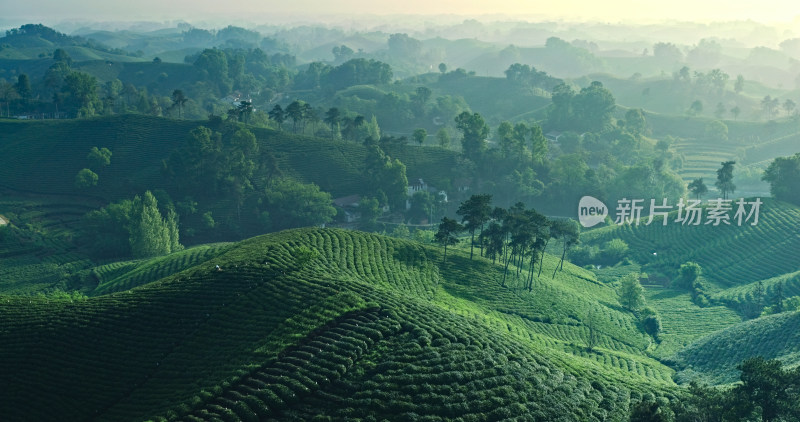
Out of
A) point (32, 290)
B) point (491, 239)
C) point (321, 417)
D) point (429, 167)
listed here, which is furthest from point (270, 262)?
point (429, 167)

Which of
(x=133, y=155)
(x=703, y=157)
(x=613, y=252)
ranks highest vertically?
(x=133, y=155)

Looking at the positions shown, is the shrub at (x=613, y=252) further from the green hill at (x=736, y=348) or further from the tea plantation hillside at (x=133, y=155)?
the tea plantation hillside at (x=133, y=155)

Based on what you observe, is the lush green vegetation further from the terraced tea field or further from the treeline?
the terraced tea field

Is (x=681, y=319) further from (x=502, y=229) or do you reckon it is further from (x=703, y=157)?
(x=703, y=157)

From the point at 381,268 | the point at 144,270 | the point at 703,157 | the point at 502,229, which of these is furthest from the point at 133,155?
the point at 703,157

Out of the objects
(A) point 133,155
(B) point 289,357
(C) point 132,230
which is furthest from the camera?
(A) point 133,155

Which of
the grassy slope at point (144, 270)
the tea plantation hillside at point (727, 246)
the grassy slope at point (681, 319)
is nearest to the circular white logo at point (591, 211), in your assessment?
the tea plantation hillside at point (727, 246)

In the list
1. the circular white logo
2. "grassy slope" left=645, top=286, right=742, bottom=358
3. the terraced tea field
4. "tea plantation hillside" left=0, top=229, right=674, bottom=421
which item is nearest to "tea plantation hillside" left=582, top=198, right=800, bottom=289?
"grassy slope" left=645, top=286, right=742, bottom=358

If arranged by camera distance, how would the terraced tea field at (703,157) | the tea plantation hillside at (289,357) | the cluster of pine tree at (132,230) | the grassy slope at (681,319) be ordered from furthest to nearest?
the terraced tea field at (703,157) < the cluster of pine tree at (132,230) < the grassy slope at (681,319) < the tea plantation hillside at (289,357)
